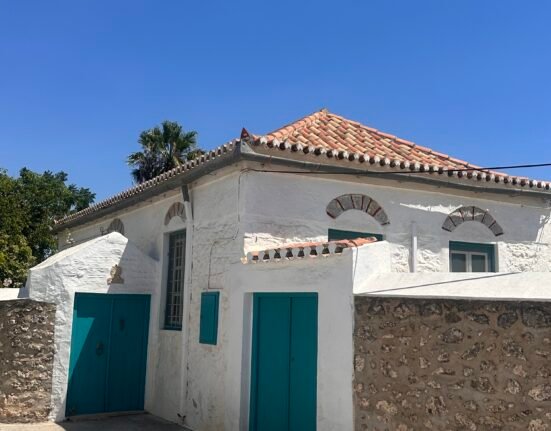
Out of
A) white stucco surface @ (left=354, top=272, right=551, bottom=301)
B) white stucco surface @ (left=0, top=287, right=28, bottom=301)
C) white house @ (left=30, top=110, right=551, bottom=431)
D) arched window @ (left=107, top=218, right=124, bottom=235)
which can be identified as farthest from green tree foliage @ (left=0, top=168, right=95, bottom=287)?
white stucco surface @ (left=354, top=272, right=551, bottom=301)

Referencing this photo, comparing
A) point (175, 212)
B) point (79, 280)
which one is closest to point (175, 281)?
point (175, 212)

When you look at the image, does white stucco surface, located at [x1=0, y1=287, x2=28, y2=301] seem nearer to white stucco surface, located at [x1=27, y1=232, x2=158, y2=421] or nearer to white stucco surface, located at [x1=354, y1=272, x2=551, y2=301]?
white stucco surface, located at [x1=27, y1=232, x2=158, y2=421]

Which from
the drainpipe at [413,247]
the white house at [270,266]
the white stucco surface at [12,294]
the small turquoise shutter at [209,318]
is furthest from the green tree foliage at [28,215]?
the drainpipe at [413,247]

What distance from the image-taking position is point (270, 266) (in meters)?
7.62

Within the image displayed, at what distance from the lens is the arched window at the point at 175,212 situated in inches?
403

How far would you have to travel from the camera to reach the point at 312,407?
672 centimetres

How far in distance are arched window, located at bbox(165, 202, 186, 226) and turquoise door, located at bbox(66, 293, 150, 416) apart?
1530mm

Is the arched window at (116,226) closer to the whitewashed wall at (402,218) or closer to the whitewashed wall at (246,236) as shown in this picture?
the whitewashed wall at (246,236)

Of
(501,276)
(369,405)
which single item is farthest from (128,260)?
(501,276)

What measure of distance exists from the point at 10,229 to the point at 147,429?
13583 mm

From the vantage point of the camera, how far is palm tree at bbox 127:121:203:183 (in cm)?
2722

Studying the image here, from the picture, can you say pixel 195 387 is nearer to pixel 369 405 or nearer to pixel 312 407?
→ pixel 312 407

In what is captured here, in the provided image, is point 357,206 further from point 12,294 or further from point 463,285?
point 12,294

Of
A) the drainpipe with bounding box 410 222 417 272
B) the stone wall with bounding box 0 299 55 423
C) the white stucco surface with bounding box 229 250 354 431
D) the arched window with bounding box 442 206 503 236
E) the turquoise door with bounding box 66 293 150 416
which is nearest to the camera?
the white stucco surface with bounding box 229 250 354 431
